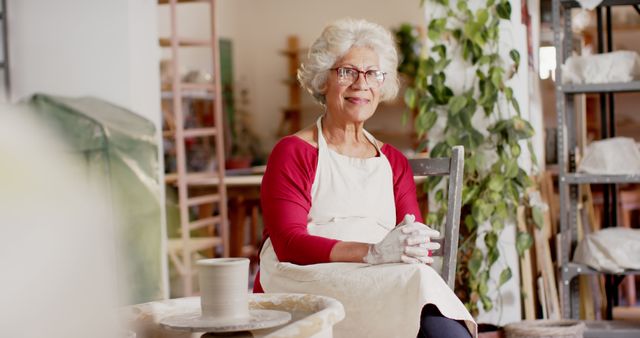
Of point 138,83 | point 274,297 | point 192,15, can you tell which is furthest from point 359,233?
point 192,15

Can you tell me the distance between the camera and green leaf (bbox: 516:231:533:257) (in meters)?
3.50

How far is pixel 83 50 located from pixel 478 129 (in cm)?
161

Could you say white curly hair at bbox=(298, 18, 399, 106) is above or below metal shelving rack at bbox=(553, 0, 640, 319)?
above

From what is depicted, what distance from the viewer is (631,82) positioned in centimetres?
357

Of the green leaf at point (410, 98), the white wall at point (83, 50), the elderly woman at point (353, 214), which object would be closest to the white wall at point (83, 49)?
the white wall at point (83, 50)

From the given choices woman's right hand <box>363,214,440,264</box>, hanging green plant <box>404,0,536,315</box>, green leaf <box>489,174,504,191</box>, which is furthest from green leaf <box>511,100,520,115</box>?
woman's right hand <box>363,214,440,264</box>

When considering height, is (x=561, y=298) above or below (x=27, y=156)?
below

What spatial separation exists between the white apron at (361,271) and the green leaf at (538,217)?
1341mm

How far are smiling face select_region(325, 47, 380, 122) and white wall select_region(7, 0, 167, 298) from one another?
1.31m

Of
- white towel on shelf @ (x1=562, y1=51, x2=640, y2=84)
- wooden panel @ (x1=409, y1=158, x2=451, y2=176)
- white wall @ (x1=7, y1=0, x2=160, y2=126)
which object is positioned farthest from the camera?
white towel on shelf @ (x1=562, y1=51, x2=640, y2=84)

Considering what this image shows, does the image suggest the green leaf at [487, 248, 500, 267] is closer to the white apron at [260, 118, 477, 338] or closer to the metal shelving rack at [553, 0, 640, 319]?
the metal shelving rack at [553, 0, 640, 319]

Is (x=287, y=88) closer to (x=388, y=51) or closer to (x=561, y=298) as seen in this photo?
(x=561, y=298)

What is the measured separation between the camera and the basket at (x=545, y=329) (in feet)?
10.4

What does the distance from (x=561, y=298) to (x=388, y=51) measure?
1780 mm
